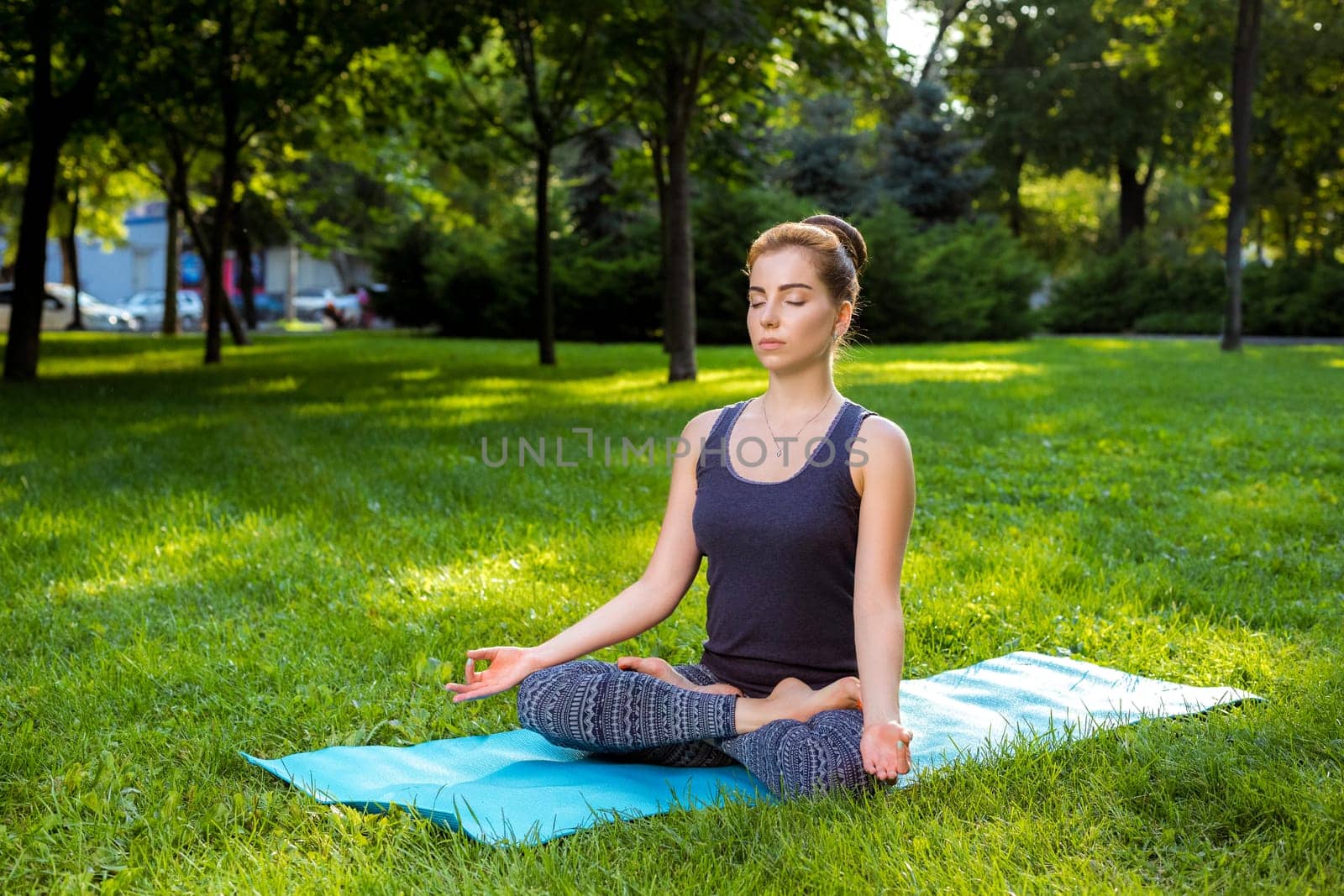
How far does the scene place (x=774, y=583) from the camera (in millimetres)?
3051

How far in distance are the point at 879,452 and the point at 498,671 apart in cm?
111

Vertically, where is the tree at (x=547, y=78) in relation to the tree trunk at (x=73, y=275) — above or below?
above

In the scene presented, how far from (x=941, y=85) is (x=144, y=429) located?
90.3 feet

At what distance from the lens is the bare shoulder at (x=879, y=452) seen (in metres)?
2.91

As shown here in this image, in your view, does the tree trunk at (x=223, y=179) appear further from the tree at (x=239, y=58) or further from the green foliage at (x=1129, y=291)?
the green foliage at (x=1129, y=291)

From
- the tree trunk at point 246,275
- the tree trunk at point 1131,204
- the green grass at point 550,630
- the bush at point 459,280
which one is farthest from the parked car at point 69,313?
the tree trunk at point 1131,204

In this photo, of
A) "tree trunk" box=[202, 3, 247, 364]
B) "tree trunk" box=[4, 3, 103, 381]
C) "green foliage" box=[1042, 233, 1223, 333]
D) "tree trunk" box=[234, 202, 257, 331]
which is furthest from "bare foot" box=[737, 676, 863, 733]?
"green foliage" box=[1042, 233, 1223, 333]

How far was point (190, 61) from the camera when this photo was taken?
1570 centimetres

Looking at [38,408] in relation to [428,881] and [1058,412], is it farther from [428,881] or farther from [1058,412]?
[428,881]

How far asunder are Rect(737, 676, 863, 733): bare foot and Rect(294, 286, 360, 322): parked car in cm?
4439

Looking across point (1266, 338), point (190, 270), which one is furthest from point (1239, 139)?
point (190, 270)

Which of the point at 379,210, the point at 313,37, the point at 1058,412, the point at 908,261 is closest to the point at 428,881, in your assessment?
the point at 1058,412

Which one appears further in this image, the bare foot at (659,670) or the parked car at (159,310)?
the parked car at (159,310)

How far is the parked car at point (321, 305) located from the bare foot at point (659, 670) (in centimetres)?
4409
